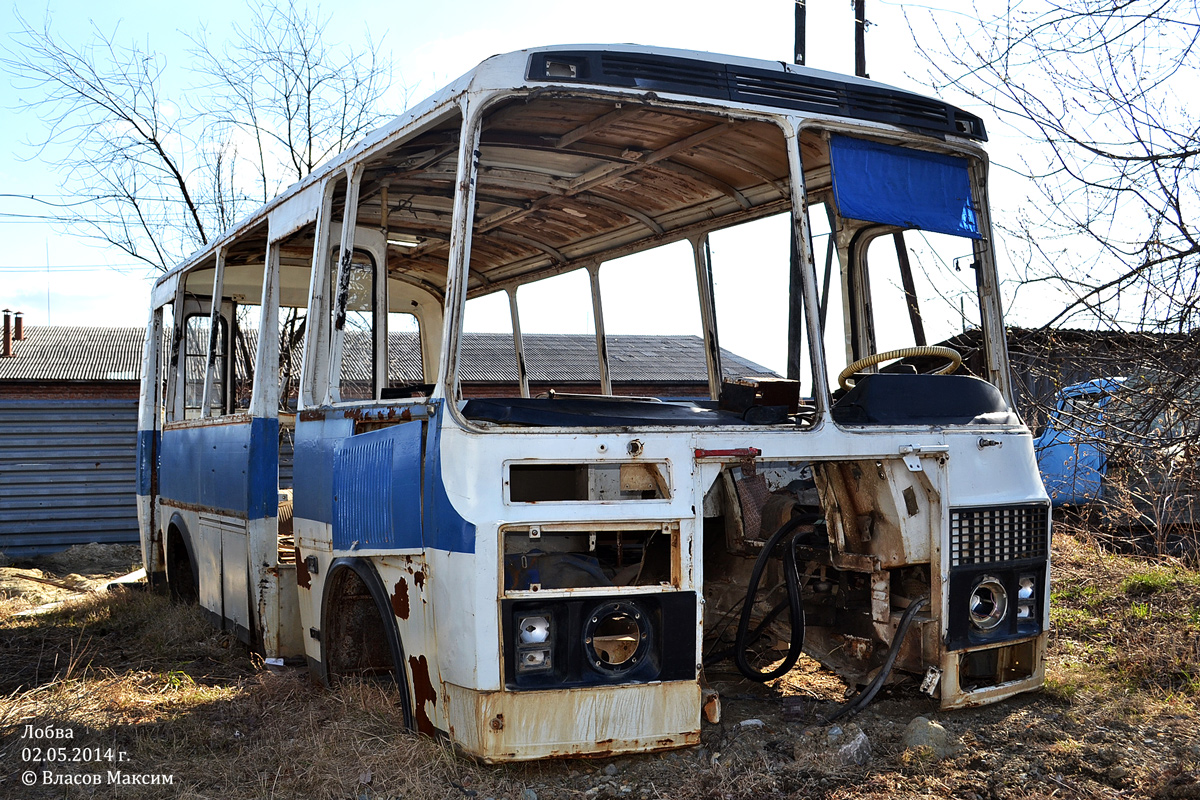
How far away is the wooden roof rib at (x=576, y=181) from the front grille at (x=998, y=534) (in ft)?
6.07

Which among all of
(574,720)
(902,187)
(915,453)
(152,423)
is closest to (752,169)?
(902,187)

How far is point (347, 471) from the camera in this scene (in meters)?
4.53

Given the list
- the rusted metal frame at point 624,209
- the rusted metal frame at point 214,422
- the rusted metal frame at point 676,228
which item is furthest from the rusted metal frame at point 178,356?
the rusted metal frame at point 624,209

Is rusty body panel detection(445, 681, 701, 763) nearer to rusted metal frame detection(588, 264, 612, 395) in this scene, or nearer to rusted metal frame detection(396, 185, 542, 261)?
rusted metal frame detection(396, 185, 542, 261)

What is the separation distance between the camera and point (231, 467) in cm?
606

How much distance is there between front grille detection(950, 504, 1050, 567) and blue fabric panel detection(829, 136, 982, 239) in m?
1.23

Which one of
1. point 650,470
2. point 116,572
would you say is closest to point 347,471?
point 650,470

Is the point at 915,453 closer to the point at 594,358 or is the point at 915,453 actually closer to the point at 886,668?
the point at 886,668

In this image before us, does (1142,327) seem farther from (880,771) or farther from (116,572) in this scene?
(116,572)

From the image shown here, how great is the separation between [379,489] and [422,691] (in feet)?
2.69

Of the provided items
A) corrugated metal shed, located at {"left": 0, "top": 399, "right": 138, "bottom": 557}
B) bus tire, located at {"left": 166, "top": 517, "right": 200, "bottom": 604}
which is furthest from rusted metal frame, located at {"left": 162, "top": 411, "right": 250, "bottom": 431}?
corrugated metal shed, located at {"left": 0, "top": 399, "right": 138, "bottom": 557}

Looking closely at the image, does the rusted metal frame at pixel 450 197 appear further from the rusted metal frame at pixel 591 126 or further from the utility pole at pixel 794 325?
the utility pole at pixel 794 325

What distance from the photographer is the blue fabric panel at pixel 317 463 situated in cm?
470

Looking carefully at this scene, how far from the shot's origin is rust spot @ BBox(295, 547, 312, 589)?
16.8ft
